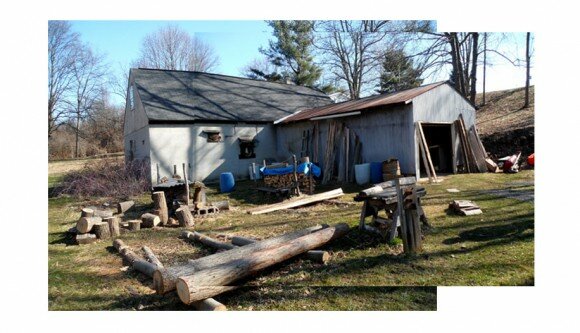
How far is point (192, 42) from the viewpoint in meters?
3.81

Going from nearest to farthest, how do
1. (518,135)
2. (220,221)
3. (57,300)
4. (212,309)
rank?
1. (212,309)
2. (57,300)
3. (518,135)
4. (220,221)

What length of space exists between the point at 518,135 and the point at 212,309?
364 cm

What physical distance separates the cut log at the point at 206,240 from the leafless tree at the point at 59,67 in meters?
2.08

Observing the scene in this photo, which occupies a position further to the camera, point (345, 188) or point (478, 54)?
point (345, 188)

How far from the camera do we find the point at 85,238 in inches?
192

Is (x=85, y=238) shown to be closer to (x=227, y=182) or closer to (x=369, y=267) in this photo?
(x=227, y=182)

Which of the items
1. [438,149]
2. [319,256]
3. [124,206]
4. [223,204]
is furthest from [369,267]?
[124,206]

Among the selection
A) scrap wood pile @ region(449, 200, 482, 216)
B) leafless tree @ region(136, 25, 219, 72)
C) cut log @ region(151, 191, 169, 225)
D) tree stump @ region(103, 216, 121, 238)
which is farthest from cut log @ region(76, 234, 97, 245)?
scrap wood pile @ region(449, 200, 482, 216)

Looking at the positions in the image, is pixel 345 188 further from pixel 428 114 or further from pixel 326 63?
pixel 326 63

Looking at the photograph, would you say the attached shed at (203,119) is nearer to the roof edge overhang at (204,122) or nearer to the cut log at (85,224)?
the roof edge overhang at (204,122)

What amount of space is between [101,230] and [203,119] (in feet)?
7.23

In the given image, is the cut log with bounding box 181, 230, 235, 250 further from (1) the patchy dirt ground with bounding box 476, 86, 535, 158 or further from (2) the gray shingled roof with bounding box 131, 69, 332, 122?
(1) the patchy dirt ground with bounding box 476, 86, 535, 158

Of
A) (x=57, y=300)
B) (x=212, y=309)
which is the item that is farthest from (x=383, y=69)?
→ (x=57, y=300)

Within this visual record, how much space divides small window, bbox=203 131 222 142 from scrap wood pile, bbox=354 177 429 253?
247cm
